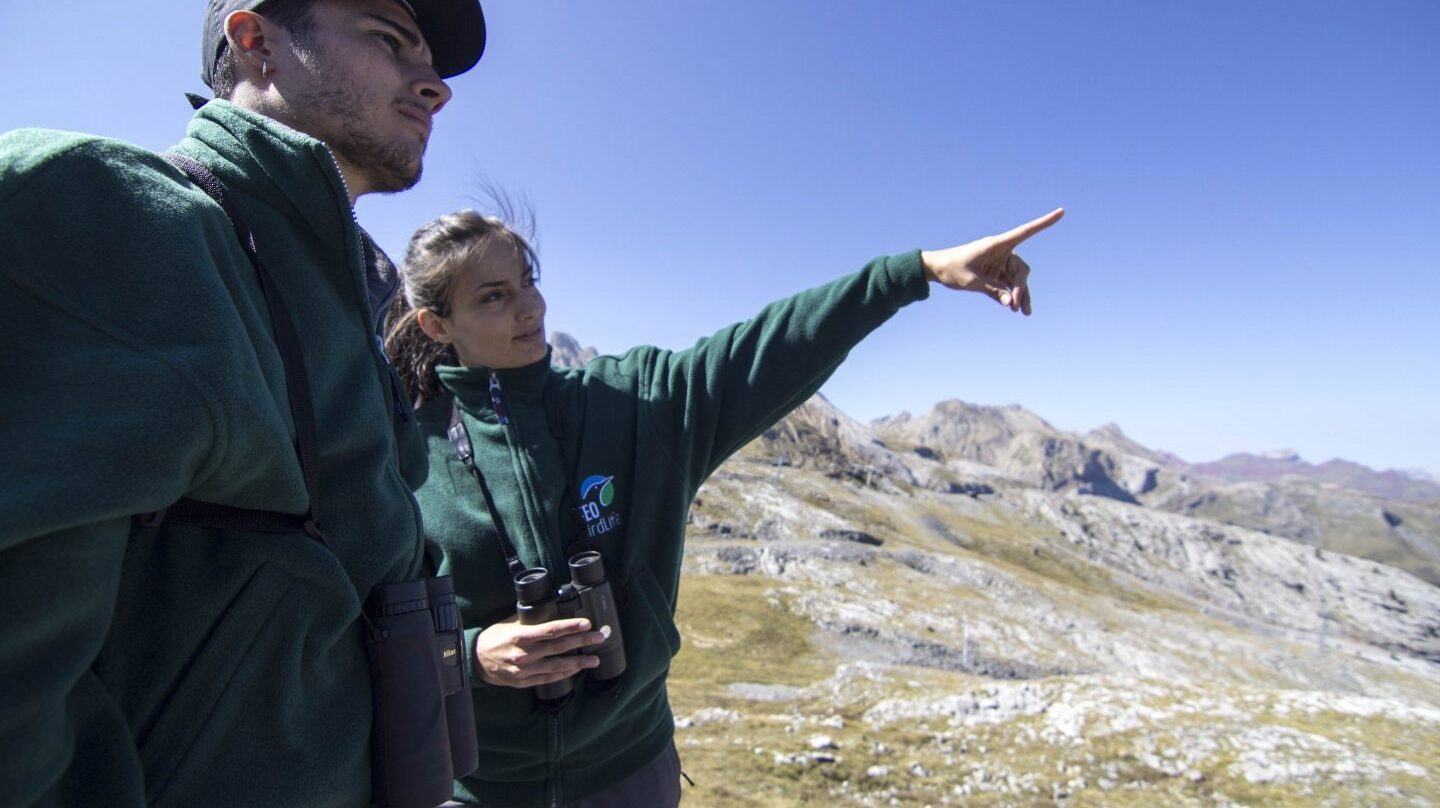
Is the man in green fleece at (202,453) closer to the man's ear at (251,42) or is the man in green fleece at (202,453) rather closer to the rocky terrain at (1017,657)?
the man's ear at (251,42)

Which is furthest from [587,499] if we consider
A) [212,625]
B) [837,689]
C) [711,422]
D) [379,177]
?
[837,689]

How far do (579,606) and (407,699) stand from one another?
5.22 feet

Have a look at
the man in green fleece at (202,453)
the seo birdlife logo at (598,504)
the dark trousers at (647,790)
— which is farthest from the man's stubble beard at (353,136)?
the dark trousers at (647,790)

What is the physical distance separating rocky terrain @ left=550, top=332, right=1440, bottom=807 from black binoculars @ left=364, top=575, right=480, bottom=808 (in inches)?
382

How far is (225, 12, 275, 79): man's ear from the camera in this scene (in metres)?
2.64

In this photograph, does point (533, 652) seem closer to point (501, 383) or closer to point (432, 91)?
point (501, 383)

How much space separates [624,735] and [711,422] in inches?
84.1

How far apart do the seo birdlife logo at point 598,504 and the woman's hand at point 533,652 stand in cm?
74

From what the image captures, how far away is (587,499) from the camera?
4438 mm

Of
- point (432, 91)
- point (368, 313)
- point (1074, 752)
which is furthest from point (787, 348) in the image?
point (1074, 752)

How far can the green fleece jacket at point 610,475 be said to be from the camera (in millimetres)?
4172

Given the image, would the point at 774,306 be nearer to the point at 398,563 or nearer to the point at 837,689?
the point at 398,563

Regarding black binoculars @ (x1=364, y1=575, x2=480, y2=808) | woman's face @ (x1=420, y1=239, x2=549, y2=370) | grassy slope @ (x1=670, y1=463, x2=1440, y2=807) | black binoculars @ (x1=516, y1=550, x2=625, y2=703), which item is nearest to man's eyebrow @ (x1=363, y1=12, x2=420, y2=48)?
woman's face @ (x1=420, y1=239, x2=549, y2=370)

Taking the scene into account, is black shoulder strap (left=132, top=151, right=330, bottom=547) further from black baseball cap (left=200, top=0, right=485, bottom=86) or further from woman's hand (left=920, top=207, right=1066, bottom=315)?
woman's hand (left=920, top=207, right=1066, bottom=315)
